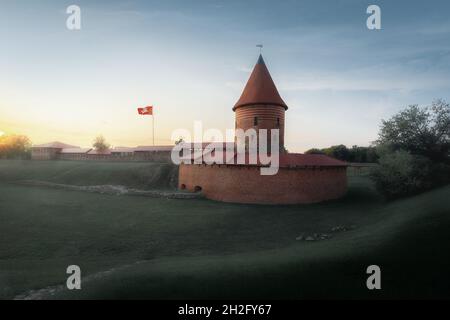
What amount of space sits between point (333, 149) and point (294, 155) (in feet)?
113

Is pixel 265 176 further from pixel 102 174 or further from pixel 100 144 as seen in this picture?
pixel 100 144

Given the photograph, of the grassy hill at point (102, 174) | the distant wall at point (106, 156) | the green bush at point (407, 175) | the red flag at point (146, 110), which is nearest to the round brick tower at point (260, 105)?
the green bush at point (407, 175)

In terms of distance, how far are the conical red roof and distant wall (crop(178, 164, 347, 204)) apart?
6036 mm

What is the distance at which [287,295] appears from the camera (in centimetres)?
699

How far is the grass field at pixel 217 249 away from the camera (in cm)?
743

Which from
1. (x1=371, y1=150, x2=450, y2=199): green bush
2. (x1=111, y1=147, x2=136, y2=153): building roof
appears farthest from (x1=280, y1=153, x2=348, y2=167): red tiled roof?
(x1=111, y1=147, x2=136, y2=153): building roof

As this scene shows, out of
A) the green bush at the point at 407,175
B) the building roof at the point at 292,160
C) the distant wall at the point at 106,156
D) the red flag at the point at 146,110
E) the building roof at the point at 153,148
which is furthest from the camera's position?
the building roof at the point at 153,148

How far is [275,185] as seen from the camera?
19.6m

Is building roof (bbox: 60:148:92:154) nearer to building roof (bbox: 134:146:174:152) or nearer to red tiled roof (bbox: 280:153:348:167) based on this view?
building roof (bbox: 134:146:174:152)

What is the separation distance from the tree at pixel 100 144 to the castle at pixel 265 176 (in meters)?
38.0

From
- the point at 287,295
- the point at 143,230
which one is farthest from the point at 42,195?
the point at 287,295

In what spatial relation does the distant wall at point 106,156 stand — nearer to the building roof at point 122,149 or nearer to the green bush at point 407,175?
the building roof at point 122,149

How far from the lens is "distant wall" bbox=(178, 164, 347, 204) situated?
64.3 ft
